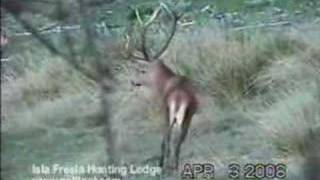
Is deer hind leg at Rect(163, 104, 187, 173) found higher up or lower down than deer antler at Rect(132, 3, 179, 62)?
lower down

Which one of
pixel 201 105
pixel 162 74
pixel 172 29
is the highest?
pixel 172 29

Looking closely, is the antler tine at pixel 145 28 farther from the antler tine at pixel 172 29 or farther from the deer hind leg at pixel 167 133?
the deer hind leg at pixel 167 133

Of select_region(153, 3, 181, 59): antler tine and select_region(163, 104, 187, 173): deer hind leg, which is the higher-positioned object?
select_region(153, 3, 181, 59): antler tine

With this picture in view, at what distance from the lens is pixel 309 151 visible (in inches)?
116

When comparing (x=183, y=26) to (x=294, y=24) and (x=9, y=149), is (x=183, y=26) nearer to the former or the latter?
(x=294, y=24)

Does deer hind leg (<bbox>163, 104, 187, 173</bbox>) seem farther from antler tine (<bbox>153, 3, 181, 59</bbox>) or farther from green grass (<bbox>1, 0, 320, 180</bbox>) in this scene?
antler tine (<bbox>153, 3, 181, 59</bbox>)

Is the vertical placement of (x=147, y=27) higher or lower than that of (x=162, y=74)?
higher

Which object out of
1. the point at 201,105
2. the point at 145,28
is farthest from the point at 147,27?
the point at 201,105

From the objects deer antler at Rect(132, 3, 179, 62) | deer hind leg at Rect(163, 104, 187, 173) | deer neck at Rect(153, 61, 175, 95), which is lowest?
deer hind leg at Rect(163, 104, 187, 173)

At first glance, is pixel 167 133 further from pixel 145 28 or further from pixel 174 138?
pixel 145 28

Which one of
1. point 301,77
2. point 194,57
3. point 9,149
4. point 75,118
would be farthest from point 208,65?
point 9,149

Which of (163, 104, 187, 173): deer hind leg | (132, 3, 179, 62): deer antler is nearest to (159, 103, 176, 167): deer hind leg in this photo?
(163, 104, 187, 173): deer hind leg

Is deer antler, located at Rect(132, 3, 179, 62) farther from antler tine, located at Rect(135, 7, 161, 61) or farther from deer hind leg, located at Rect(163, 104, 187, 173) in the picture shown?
deer hind leg, located at Rect(163, 104, 187, 173)

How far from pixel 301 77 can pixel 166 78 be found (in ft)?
1.54
